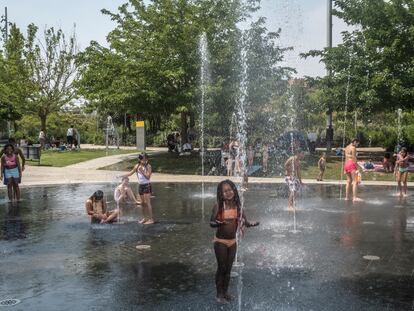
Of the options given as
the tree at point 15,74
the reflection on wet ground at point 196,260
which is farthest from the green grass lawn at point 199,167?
the tree at point 15,74

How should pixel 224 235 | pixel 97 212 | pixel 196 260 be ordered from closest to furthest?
pixel 224 235
pixel 196 260
pixel 97 212

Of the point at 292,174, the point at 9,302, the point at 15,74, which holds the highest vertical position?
the point at 15,74

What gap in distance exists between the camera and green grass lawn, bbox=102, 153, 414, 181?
2259cm

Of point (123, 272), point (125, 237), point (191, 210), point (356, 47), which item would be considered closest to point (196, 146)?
point (356, 47)

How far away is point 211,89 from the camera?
80.1 feet

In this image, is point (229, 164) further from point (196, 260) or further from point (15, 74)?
point (15, 74)

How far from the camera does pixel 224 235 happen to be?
652 cm

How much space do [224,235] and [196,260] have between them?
2.24 m

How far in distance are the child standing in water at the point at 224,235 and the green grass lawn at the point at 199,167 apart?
16.4 meters

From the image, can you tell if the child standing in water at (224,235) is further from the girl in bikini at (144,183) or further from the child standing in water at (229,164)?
the child standing in water at (229,164)

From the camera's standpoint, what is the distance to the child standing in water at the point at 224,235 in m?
6.48

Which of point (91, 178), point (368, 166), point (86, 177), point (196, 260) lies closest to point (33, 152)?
point (86, 177)

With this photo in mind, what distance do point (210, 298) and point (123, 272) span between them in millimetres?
1848

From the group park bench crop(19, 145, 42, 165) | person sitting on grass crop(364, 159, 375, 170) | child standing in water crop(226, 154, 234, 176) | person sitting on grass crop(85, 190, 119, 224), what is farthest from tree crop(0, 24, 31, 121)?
person sitting on grass crop(85, 190, 119, 224)
